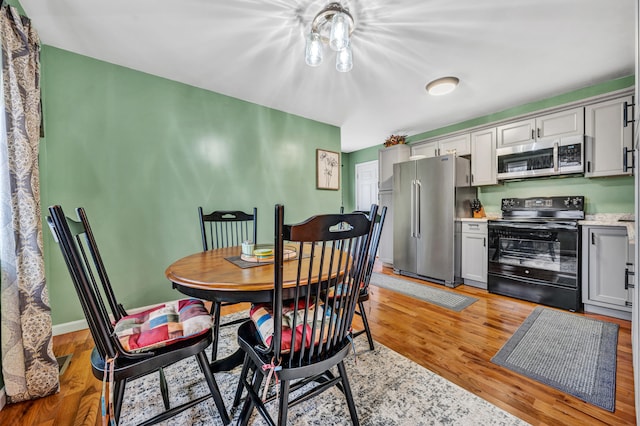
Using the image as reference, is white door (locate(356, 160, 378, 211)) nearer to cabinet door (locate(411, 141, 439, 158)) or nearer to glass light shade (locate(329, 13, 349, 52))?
cabinet door (locate(411, 141, 439, 158))

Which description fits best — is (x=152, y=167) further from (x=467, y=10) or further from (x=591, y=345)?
(x=591, y=345)

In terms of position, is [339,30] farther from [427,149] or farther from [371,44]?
[427,149]

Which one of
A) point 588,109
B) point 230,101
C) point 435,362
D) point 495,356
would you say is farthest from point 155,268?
point 588,109

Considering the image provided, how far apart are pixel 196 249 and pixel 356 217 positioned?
2.35m

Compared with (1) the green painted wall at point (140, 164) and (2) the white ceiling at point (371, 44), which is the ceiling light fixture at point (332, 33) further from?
(1) the green painted wall at point (140, 164)

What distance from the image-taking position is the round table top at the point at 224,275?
3.37 feet

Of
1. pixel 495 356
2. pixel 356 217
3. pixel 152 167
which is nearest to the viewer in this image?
pixel 356 217

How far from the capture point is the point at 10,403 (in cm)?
137

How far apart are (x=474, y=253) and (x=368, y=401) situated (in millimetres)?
2639

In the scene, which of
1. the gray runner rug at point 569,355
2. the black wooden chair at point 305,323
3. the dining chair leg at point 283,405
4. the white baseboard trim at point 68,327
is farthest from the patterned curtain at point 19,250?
the gray runner rug at point 569,355

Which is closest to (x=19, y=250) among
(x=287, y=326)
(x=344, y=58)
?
(x=287, y=326)

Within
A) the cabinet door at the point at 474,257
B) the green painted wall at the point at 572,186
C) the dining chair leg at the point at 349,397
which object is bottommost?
the dining chair leg at the point at 349,397

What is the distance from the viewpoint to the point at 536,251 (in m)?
2.84

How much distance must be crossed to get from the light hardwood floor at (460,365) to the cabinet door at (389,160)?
2329 millimetres
